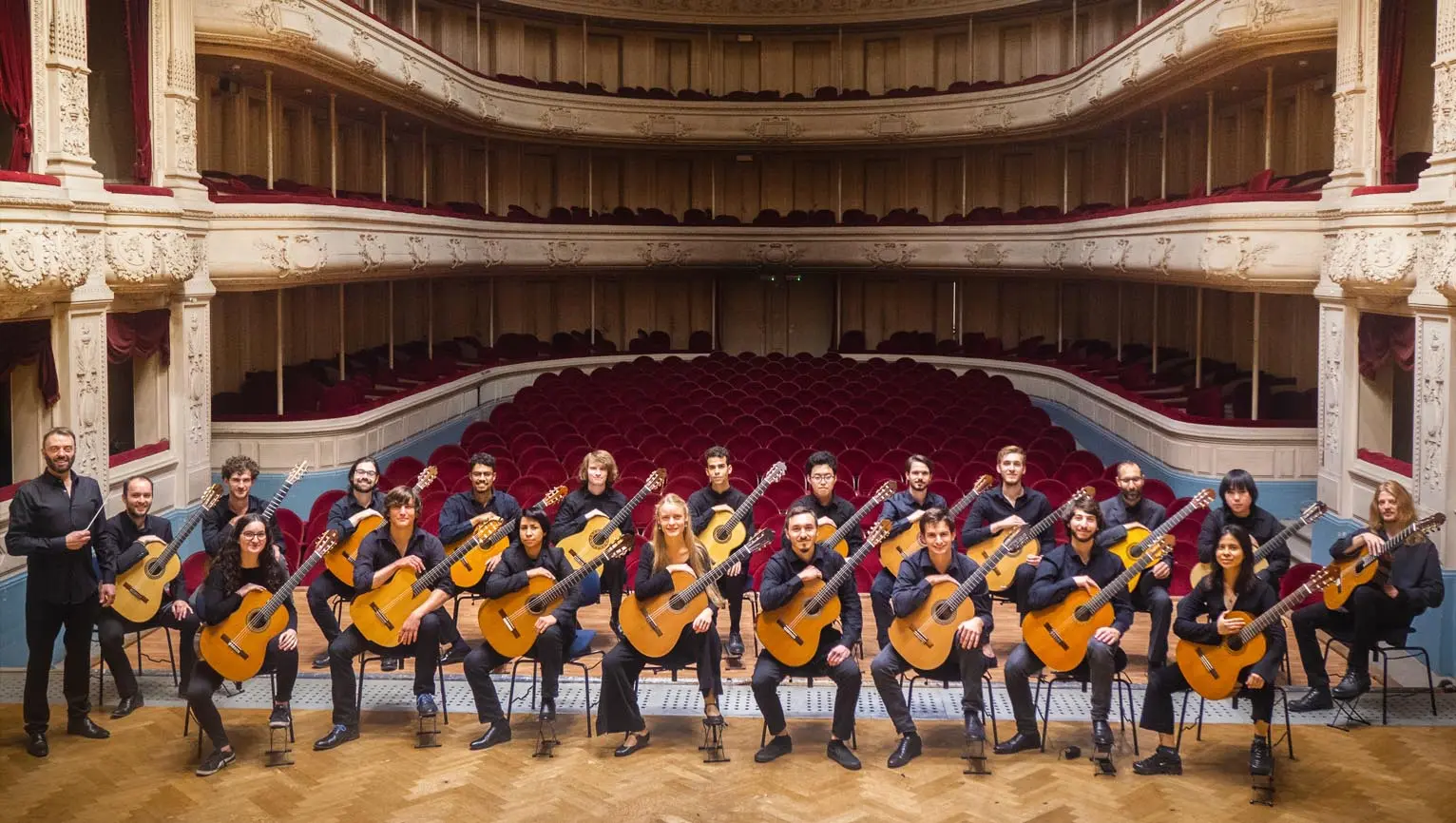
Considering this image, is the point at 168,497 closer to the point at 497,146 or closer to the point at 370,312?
the point at 370,312

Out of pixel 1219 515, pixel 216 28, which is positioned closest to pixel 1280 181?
pixel 1219 515

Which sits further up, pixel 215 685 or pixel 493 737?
pixel 215 685

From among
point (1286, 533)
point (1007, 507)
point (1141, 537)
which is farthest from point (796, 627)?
point (1286, 533)

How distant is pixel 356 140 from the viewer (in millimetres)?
20938

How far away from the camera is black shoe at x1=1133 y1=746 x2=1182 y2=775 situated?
7.27 metres

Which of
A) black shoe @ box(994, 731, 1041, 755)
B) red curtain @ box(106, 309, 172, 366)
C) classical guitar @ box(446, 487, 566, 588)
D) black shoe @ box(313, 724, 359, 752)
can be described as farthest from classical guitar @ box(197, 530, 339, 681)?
red curtain @ box(106, 309, 172, 366)

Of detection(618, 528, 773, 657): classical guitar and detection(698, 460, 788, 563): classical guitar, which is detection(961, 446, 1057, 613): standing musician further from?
detection(618, 528, 773, 657): classical guitar

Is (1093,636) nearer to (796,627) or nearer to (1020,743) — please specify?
(1020,743)

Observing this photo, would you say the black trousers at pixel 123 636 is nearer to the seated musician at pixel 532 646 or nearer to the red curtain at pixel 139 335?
the seated musician at pixel 532 646

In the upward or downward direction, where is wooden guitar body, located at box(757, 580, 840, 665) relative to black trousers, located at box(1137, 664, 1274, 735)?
upward

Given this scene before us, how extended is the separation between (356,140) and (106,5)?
27.5ft

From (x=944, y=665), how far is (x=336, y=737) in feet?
11.7

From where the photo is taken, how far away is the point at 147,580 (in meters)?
8.19

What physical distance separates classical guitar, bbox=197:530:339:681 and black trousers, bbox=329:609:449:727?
47 cm
